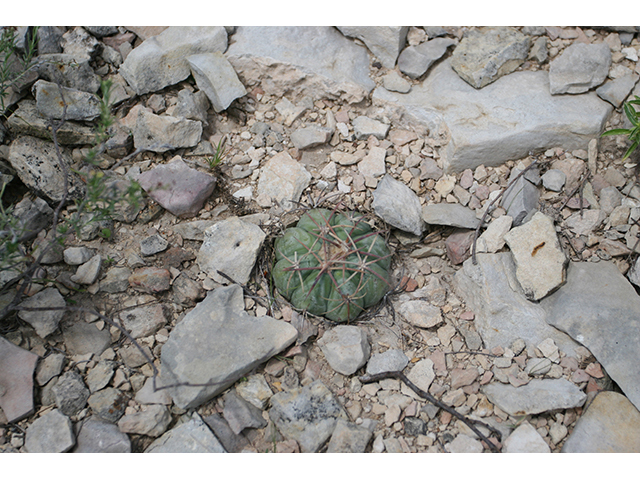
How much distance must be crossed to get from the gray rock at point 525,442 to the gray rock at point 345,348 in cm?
83

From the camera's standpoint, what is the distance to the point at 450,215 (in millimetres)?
Answer: 3025

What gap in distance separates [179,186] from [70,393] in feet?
4.32

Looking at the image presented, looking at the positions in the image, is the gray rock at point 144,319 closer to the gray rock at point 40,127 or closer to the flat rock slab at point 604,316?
the gray rock at point 40,127

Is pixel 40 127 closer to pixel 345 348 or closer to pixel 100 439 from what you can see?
pixel 100 439

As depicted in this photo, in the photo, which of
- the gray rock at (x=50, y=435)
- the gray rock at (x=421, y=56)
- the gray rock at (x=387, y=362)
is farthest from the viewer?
the gray rock at (x=421, y=56)

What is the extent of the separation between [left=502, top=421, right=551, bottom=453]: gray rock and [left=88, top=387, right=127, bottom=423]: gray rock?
6.44ft

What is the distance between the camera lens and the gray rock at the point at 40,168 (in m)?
2.89

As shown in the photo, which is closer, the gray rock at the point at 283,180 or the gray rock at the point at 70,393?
the gray rock at the point at 70,393

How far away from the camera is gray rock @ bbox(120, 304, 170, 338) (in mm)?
2645

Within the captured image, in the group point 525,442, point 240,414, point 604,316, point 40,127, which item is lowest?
point 525,442

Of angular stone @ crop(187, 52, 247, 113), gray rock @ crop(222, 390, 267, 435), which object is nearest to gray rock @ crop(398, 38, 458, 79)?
angular stone @ crop(187, 52, 247, 113)

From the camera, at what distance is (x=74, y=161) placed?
3.10 m

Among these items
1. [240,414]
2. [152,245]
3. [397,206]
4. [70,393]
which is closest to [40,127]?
[152,245]

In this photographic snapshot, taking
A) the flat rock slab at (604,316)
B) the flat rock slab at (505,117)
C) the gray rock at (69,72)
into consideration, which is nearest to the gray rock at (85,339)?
the gray rock at (69,72)
